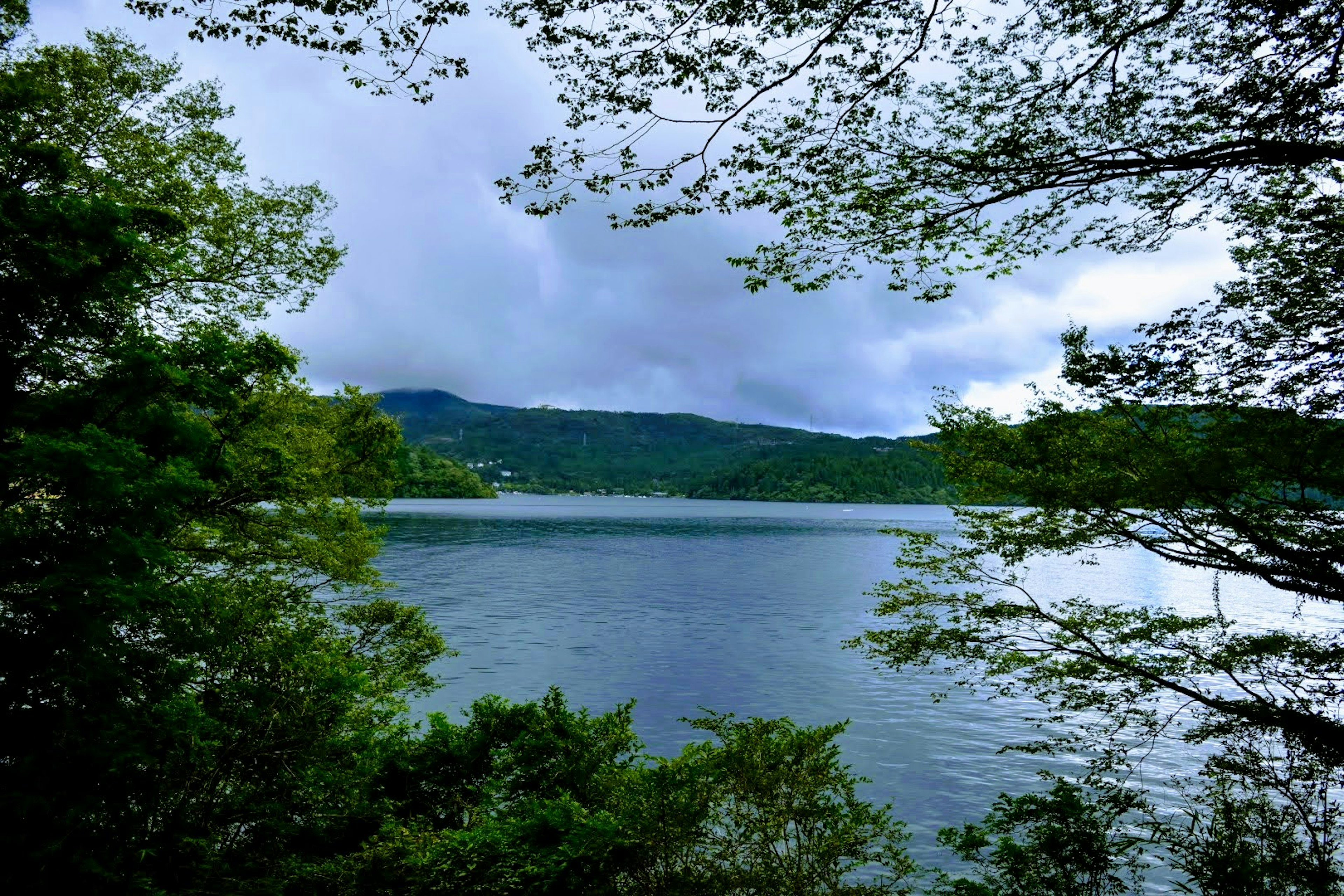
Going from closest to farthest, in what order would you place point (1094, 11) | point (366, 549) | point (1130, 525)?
point (1094, 11) < point (1130, 525) < point (366, 549)

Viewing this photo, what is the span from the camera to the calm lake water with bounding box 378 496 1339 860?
19.9m

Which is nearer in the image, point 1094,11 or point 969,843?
point 1094,11

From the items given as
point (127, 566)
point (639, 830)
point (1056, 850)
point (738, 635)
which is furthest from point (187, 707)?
point (738, 635)

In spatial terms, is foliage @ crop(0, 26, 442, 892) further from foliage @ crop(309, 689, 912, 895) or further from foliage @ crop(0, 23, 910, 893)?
foliage @ crop(309, 689, 912, 895)

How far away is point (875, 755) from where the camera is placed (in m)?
19.8

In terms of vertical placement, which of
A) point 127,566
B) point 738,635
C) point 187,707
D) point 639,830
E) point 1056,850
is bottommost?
point 738,635

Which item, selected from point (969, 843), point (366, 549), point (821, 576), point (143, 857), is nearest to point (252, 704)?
point (143, 857)

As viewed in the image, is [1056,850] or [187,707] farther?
[1056,850]

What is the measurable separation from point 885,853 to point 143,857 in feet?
43.0

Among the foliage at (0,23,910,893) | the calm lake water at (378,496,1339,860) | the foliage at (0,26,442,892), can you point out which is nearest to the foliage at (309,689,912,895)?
the foliage at (0,23,910,893)

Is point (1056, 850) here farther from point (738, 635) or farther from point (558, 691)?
point (738, 635)

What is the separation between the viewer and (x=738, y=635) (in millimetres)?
36312

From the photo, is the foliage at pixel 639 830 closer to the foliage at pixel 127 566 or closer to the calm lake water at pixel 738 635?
the foliage at pixel 127 566

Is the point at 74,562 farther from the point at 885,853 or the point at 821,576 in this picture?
the point at 821,576
